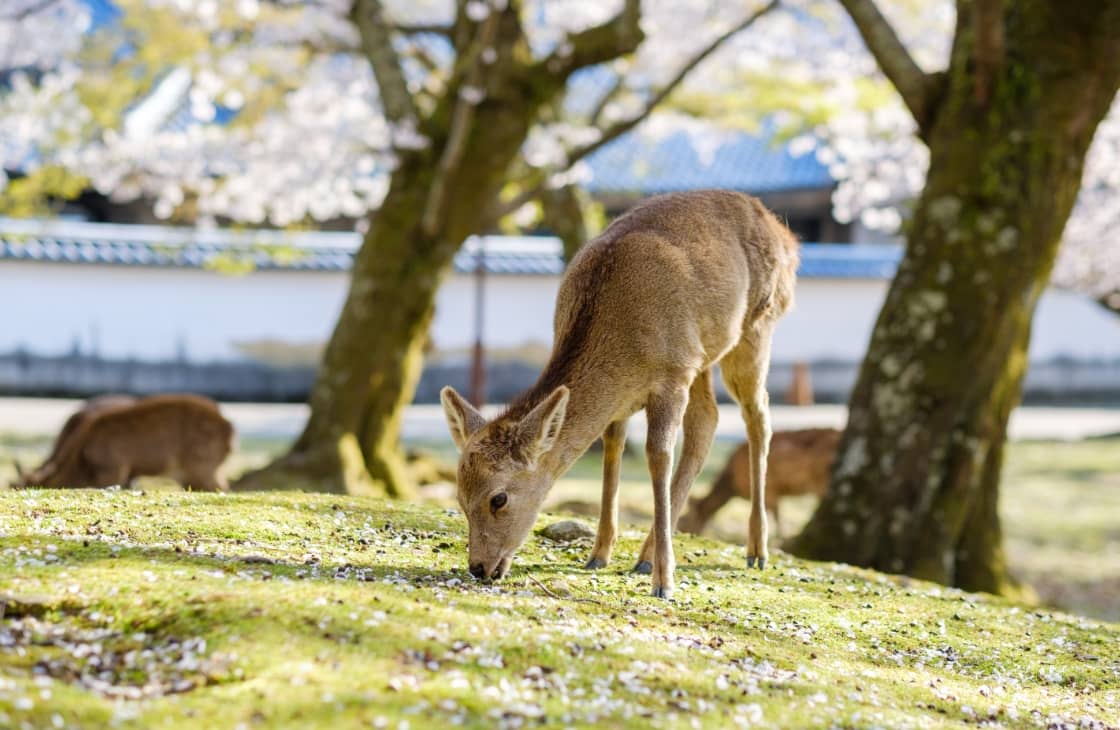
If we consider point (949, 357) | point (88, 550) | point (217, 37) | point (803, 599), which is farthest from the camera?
point (217, 37)

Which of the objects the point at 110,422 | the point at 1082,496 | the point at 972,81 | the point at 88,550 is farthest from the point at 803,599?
the point at 1082,496

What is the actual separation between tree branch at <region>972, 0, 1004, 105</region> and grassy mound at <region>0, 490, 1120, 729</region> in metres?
4.05

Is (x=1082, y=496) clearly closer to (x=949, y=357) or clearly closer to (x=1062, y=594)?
(x=1062, y=594)

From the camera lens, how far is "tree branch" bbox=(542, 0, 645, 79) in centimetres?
1211

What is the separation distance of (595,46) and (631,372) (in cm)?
749

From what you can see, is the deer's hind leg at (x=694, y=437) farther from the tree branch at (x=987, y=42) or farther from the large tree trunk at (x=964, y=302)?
the tree branch at (x=987, y=42)

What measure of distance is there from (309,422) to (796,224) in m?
21.5

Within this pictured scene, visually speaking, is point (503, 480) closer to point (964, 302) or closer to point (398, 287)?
point (964, 302)

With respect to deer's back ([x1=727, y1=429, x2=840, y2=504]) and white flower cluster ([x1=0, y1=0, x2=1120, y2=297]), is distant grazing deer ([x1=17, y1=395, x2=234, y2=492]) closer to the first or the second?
deer's back ([x1=727, y1=429, x2=840, y2=504])

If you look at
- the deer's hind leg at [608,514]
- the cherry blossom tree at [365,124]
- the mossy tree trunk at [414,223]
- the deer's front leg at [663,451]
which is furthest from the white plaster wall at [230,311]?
the deer's front leg at [663,451]

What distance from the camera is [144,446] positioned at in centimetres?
1061

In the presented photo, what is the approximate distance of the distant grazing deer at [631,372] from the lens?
16.9 ft

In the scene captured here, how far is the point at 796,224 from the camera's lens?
3162cm

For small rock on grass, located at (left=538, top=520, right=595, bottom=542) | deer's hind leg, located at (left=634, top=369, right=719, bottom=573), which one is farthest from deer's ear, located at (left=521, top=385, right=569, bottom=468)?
small rock on grass, located at (left=538, top=520, right=595, bottom=542)
